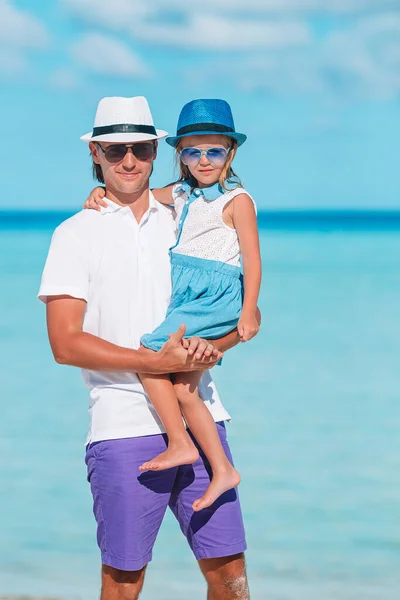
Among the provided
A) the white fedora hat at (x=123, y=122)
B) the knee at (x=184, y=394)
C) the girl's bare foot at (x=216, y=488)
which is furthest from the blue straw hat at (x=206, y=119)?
the girl's bare foot at (x=216, y=488)

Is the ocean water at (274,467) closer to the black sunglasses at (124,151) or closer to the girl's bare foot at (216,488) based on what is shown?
the girl's bare foot at (216,488)

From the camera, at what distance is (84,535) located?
5930mm

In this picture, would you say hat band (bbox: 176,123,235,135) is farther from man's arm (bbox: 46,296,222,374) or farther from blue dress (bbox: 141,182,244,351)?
man's arm (bbox: 46,296,222,374)

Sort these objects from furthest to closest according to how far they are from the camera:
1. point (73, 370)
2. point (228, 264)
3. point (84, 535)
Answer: point (73, 370) < point (84, 535) < point (228, 264)

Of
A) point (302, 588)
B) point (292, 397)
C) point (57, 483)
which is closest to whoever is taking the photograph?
point (302, 588)

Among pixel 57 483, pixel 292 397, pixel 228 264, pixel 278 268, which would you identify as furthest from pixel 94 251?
pixel 278 268

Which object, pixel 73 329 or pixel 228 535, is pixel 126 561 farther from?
pixel 73 329

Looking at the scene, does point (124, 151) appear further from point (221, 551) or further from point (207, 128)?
point (221, 551)

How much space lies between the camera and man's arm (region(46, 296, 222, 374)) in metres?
3.16

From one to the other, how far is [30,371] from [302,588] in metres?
5.55

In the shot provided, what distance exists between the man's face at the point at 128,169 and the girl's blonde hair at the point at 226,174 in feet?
0.86

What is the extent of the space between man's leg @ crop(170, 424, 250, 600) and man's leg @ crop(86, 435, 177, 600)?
0.09 meters

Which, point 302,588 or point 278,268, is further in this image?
point 278,268

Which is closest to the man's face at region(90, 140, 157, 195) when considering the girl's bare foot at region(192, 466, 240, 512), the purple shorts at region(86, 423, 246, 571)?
the purple shorts at region(86, 423, 246, 571)
